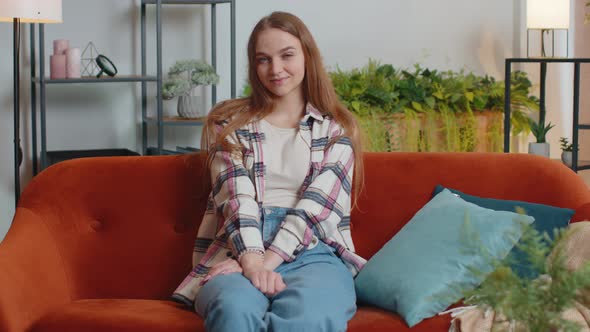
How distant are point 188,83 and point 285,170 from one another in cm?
257

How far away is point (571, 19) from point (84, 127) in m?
3.38

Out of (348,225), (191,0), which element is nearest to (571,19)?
(191,0)

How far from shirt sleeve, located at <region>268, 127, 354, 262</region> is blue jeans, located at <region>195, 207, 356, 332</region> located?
0.18ft

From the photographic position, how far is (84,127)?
5234 millimetres

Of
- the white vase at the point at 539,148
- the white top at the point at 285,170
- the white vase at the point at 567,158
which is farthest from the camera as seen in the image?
the white vase at the point at 539,148

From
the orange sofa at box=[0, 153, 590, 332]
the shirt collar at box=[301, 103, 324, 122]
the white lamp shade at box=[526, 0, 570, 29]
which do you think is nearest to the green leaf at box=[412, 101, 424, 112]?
the white lamp shade at box=[526, 0, 570, 29]

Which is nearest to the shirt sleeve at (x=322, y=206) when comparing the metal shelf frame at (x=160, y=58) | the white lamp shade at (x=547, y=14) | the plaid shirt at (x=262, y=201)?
the plaid shirt at (x=262, y=201)

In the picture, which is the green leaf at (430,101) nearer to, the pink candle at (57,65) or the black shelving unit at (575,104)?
the black shelving unit at (575,104)

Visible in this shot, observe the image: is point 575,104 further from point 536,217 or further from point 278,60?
point 278,60

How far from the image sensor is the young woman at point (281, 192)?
91.0 inches

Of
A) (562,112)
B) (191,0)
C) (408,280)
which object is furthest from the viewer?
(562,112)

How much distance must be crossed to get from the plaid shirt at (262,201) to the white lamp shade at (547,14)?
3.14 meters

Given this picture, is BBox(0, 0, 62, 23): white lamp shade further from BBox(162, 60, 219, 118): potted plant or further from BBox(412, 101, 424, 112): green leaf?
BBox(412, 101, 424, 112): green leaf

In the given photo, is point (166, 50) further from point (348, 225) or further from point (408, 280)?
point (408, 280)
